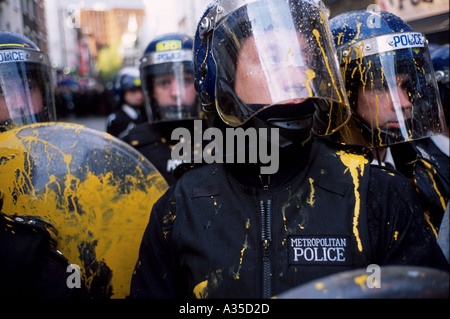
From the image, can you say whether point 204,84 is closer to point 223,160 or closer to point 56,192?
point 223,160

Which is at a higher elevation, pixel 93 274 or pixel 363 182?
pixel 363 182

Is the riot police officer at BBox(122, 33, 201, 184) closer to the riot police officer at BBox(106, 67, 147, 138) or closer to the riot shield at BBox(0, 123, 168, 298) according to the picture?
the riot shield at BBox(0, 123, 168, 298)

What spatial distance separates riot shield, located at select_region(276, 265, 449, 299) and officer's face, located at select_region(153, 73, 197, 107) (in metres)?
2.53

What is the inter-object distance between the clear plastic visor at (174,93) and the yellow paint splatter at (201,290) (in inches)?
77.9

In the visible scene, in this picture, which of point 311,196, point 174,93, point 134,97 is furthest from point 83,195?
point 134,97

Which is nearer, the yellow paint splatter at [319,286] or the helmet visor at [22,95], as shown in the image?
the yellow paint splatter at [319,286]

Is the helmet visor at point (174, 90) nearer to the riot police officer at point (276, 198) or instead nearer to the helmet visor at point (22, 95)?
the helmet visor at point (22, 95)

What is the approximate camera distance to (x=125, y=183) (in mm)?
1800

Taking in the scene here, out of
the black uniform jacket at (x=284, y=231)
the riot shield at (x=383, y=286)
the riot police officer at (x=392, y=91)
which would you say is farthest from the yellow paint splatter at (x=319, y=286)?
the riot police officer at (x=392, y=91)

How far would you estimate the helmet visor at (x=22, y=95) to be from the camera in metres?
2.02

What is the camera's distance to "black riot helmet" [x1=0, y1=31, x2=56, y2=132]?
79.9 inches

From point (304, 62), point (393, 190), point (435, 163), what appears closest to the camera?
point (393, 190)

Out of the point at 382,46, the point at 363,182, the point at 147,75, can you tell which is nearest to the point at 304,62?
the point at 363,182

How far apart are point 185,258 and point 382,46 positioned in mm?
1359
